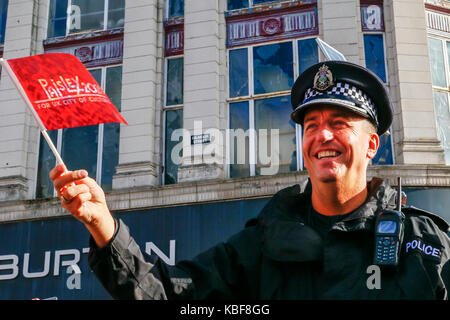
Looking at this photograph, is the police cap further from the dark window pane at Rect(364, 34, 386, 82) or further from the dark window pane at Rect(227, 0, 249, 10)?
the dark window pane at Rect(227, 0, 249, 10)

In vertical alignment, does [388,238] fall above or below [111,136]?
below

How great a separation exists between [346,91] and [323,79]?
12 cm

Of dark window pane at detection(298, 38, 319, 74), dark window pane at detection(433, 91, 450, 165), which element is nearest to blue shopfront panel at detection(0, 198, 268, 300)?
dark window pane at detection(298, 38, 319, 74)

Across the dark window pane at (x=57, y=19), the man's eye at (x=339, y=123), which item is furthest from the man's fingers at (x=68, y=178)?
the dark window pane at (x=57, y=19)

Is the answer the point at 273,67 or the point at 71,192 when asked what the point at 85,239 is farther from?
the point at 71,192

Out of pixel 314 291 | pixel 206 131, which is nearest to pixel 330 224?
pixel 314 291

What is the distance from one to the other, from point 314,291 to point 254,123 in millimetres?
10072

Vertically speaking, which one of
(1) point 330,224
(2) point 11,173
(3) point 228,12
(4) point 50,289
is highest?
(3) point 228,12

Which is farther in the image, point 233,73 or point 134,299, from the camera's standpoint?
point 233,73

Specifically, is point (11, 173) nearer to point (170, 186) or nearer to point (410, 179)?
point (170, 186)

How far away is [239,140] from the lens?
40.8 ft

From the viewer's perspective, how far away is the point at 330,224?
105 inches

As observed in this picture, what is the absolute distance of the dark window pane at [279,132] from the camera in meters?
12.0

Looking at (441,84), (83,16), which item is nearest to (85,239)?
(83,16)
